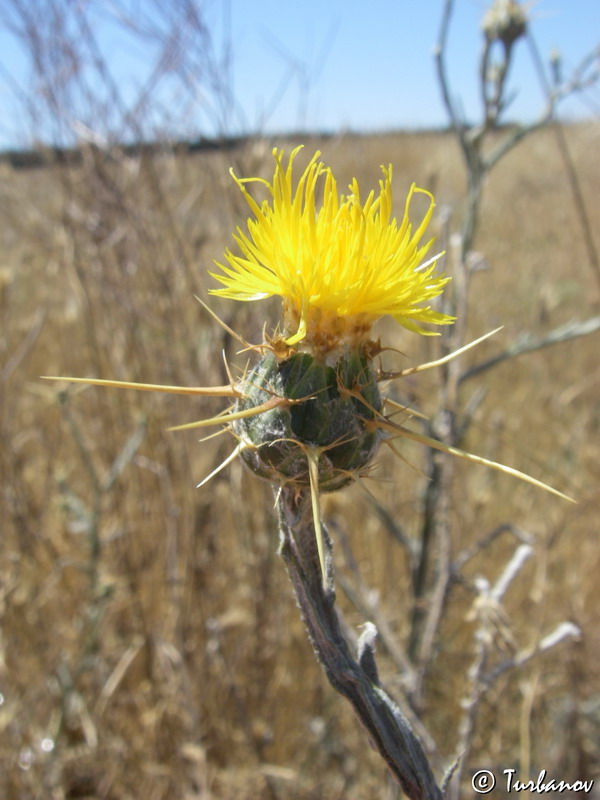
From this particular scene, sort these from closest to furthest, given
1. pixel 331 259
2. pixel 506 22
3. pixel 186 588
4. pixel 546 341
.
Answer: pixel 331 259
pixel 546 341
pixel 506 22
pixel 186 588

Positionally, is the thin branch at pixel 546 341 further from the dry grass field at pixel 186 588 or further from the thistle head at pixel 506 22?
the thistle head at pixel 506 22

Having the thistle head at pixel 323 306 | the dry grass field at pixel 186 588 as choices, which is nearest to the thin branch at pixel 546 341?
the dry grass field at pixel 186 588

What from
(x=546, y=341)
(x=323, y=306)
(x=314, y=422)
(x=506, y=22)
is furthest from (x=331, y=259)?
(x=506, y=22)

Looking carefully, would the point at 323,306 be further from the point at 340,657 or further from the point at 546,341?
the point at 546,341

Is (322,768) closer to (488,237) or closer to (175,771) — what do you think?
(175,771)

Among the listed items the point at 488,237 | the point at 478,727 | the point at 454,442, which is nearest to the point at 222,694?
the point at 478,727

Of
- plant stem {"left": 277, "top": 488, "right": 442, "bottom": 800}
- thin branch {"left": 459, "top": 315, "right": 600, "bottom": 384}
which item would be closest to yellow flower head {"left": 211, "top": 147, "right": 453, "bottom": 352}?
plant stem {"left": 277, "top": 488, "right": 442, "bottom": 800}

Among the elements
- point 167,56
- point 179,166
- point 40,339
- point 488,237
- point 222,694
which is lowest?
point 222,694
